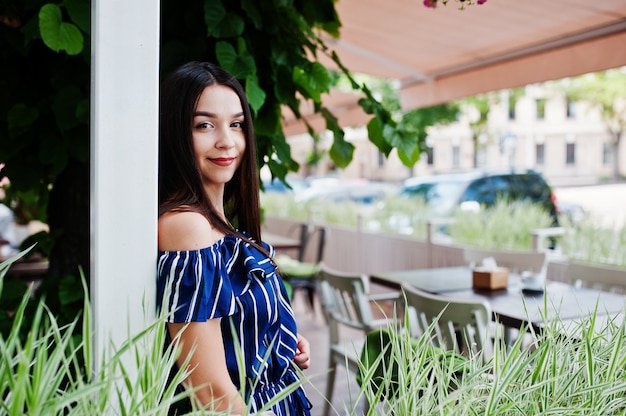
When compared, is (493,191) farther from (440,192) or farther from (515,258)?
(515,258)

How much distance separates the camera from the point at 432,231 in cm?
602

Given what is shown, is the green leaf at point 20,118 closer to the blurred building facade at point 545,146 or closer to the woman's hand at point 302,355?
the woman's hand at point 302,355

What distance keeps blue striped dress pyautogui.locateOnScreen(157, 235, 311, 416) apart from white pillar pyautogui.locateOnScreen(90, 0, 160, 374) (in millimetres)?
73

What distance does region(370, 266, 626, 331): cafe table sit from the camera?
297cm

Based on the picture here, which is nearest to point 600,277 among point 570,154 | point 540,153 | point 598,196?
point 598,196

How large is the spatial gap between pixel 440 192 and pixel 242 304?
795 centimetres

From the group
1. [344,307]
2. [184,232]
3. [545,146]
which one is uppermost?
[545,146]

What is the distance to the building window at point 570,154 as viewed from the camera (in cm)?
3241

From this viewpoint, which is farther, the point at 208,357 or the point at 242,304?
the point at 242,304

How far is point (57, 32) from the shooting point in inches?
73.4

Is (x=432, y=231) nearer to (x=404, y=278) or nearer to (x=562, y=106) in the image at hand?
(x=404, y=278)

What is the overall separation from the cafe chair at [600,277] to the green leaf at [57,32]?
3.10 m

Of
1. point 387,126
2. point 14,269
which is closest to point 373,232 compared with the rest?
point 14,269

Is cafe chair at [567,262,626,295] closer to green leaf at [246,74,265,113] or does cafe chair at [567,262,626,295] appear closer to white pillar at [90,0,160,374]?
green leaf at [246,74,265,113]
